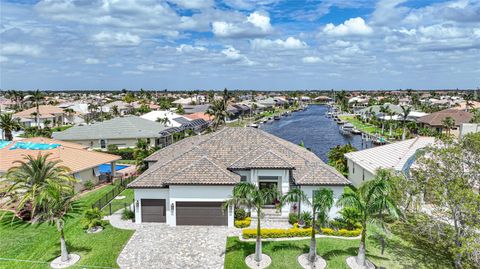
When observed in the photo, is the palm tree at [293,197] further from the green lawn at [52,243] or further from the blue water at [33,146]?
the blue water at [33,146]

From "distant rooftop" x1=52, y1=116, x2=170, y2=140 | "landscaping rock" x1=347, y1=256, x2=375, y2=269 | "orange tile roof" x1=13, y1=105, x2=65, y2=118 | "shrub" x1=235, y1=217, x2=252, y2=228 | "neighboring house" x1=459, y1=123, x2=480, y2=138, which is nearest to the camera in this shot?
"landscaping rock" x1=347, y1=256, x2=375, y2=269

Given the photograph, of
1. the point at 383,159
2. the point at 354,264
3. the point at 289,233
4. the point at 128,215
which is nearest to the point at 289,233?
the point at 289,233

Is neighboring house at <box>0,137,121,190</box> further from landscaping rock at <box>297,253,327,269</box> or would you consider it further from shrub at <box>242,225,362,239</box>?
landscaping rock at <box>297,253,327,269</box>

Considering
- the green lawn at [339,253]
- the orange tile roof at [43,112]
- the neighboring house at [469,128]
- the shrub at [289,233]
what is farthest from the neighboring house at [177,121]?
the neighboring house at [469,128]

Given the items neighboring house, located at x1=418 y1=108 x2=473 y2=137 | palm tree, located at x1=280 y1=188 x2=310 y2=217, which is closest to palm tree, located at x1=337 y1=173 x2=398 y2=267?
palm tree, located at x1=280 y1=188 x2=310 y2=217

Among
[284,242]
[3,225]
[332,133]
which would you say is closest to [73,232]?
[3,225]

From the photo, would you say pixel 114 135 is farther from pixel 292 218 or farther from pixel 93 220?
pixel 292 218
